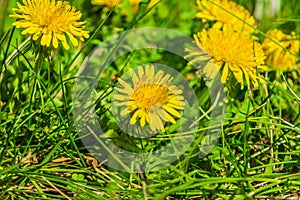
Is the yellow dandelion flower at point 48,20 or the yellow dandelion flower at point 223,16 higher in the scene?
the yellow dandelion flower at point 223,16

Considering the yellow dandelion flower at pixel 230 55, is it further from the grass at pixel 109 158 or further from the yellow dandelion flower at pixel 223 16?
the yellow dandelion flower at pixel 223 16

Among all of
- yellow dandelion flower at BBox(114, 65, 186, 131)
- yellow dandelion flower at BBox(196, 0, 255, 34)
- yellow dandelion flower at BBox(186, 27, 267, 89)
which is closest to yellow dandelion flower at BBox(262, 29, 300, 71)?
yellow dandelion flower at BBox(196, 0, 255, 34)

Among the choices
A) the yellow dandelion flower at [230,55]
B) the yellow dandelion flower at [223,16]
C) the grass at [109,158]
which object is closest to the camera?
the grass at [109,158]

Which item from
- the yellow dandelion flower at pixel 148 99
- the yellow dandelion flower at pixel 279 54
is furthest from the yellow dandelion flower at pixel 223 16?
the yellow dandelion flower at pixel 148 99

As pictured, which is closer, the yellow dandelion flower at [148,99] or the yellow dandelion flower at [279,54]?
the yellow dandelion flower at [148,99]

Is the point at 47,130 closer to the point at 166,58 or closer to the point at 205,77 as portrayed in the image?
the point at 205,77

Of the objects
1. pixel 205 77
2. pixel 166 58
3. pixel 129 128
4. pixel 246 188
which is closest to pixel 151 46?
pixel 166 58

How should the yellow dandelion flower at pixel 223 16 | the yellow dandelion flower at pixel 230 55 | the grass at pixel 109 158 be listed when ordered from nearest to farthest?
the grass at pixel 109 158
the yellow dandelion flower at pixel 230 55
the yellow dandelion flower at pixel 223 16
